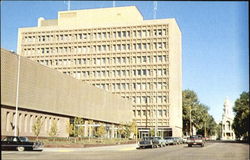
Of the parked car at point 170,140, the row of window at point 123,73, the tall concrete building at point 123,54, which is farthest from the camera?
the row of window at point 123,73

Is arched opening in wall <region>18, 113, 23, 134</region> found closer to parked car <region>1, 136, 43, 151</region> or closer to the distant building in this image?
parked car <region>1, 136, 43, 151</region>

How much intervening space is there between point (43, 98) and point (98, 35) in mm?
49216

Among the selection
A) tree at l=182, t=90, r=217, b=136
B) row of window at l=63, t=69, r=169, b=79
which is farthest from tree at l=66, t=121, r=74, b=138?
tree at l=182, t=90, r=217, b=136

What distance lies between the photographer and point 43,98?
55.9 m

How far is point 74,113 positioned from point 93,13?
47.3 m

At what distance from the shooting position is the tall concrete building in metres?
97.0

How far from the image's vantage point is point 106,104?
83.0 meters

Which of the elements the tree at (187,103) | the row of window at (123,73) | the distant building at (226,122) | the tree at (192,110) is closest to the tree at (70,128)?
the row of window at (123,73)

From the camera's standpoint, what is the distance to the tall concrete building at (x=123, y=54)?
9700cm

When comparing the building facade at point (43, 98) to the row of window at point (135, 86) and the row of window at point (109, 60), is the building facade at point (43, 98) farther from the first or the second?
the row of window at point (109, 60)

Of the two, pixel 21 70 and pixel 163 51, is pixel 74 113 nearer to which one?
pixel 21 70

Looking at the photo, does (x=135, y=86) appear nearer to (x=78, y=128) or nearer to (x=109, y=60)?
(x=109, y=60)

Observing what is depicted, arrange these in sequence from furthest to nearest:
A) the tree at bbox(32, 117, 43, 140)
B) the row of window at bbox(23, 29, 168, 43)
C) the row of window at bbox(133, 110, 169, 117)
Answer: the row of window at bbox(23, 29, 168, 43)
the row of window at bbox(133, 110, 169, 117)
the tree at bbox(32, 117, 43, 140)

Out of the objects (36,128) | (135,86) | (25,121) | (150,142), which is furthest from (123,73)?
(36,128)
